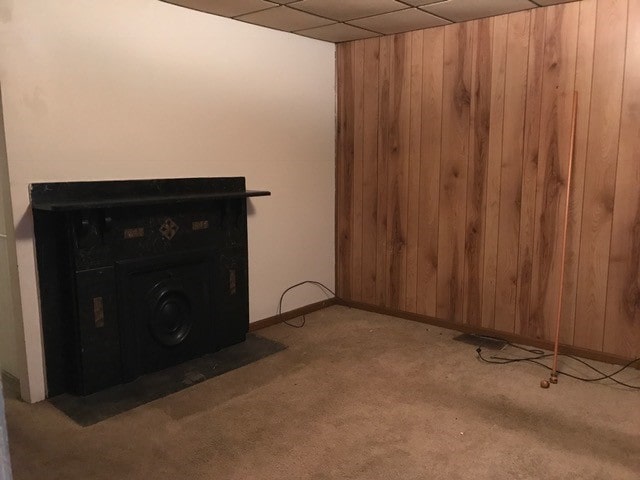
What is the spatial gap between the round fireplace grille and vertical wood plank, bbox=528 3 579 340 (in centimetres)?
230

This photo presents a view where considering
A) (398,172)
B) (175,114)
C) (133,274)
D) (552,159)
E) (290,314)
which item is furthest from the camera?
(290,314)

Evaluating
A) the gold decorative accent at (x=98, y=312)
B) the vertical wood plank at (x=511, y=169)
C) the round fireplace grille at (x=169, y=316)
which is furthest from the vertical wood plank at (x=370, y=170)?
the gold decorative accent at (x=98, y=312)

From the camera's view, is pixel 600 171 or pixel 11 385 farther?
pixel 600 171

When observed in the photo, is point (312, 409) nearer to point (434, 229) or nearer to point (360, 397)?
point (360, 397)

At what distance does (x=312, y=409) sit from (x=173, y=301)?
1094mm

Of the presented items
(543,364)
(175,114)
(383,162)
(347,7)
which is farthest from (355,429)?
(347,7)

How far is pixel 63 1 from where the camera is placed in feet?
8.86

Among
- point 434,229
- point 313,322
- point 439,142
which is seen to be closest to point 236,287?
point 313,322

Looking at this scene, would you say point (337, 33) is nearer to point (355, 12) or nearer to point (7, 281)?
point (355, 12)

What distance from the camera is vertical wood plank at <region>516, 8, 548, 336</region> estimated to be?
3.37 metres

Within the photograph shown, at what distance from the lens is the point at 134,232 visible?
9.82 feet

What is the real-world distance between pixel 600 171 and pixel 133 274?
2848 mm

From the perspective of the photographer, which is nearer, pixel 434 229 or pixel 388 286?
pixel 434 229

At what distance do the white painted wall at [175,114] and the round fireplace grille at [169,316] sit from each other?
0.62 meters
